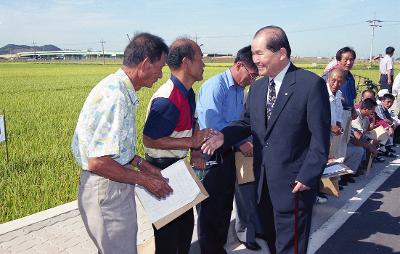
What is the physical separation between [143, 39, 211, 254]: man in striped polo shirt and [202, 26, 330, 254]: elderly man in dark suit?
0.69ft

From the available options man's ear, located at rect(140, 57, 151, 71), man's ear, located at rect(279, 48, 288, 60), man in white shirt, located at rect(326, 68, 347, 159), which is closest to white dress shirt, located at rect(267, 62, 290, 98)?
man's ear, located at rect(279, 48, 288, 60)

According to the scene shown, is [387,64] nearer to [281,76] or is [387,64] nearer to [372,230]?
[372,230]

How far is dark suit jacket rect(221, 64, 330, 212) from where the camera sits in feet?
7.63

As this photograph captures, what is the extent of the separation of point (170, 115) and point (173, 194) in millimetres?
493

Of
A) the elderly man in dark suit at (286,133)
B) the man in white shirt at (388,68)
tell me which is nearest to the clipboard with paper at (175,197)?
the elderly man in dark suit at (286,133)

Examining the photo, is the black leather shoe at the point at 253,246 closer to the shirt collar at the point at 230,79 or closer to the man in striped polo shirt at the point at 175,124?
the man in striped polo shirt at the point at 175,124

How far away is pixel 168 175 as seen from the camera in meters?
2.39

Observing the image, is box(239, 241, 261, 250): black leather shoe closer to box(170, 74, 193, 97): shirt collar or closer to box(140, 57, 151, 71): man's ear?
box(170, 74, 193, 97): shirt collar

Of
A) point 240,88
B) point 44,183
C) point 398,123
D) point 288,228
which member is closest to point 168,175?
Result: point 288,228

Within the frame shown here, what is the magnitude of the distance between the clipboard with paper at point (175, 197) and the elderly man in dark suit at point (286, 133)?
1.15ft

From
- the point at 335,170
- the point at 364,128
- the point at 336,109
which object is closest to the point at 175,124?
the point at 335,170

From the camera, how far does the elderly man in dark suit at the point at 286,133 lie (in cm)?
233

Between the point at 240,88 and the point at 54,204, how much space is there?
8.67 ft

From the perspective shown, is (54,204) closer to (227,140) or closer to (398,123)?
(227,140)
